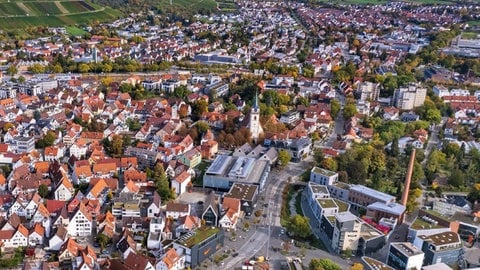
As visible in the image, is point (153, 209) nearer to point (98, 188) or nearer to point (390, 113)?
point (98, 188)

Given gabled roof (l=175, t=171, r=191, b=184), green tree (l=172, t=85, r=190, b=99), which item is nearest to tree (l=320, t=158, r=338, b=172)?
gabled roof (l=175, t=171, r=191, b=184)

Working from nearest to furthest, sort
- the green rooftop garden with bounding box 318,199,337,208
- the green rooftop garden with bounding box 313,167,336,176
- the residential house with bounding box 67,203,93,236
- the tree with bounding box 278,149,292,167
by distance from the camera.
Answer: the residential house with bounding box 67,203,93,236
the green rooftop garden with bounding box 318,199,337,208
the green rooftop garden with bounding box 313,167,336,176
the tree with bounding box 278,149,292,167

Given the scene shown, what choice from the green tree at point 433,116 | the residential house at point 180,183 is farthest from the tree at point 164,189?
the green tree at point 433,116

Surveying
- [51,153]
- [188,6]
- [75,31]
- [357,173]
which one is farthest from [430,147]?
[188,6]

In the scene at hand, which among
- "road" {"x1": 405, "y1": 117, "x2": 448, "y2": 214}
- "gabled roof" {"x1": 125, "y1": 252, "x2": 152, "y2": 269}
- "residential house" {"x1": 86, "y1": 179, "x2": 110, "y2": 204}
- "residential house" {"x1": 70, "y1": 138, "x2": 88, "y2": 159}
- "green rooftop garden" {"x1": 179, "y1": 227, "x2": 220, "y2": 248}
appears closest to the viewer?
"gabled roof" {"x1": 125, "y1": 252, "x2": 152, "y2": 269}

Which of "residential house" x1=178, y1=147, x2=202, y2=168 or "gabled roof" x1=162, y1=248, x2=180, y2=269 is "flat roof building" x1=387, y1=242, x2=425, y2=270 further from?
"residential house" x1=178, y1=147, x2=202, y2=168

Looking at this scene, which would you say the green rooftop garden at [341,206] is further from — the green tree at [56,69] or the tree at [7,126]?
the green tree at [56,69]

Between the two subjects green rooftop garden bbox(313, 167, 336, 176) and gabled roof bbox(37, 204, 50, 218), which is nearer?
gabled roof bbox(37, 204, 50, 218)
